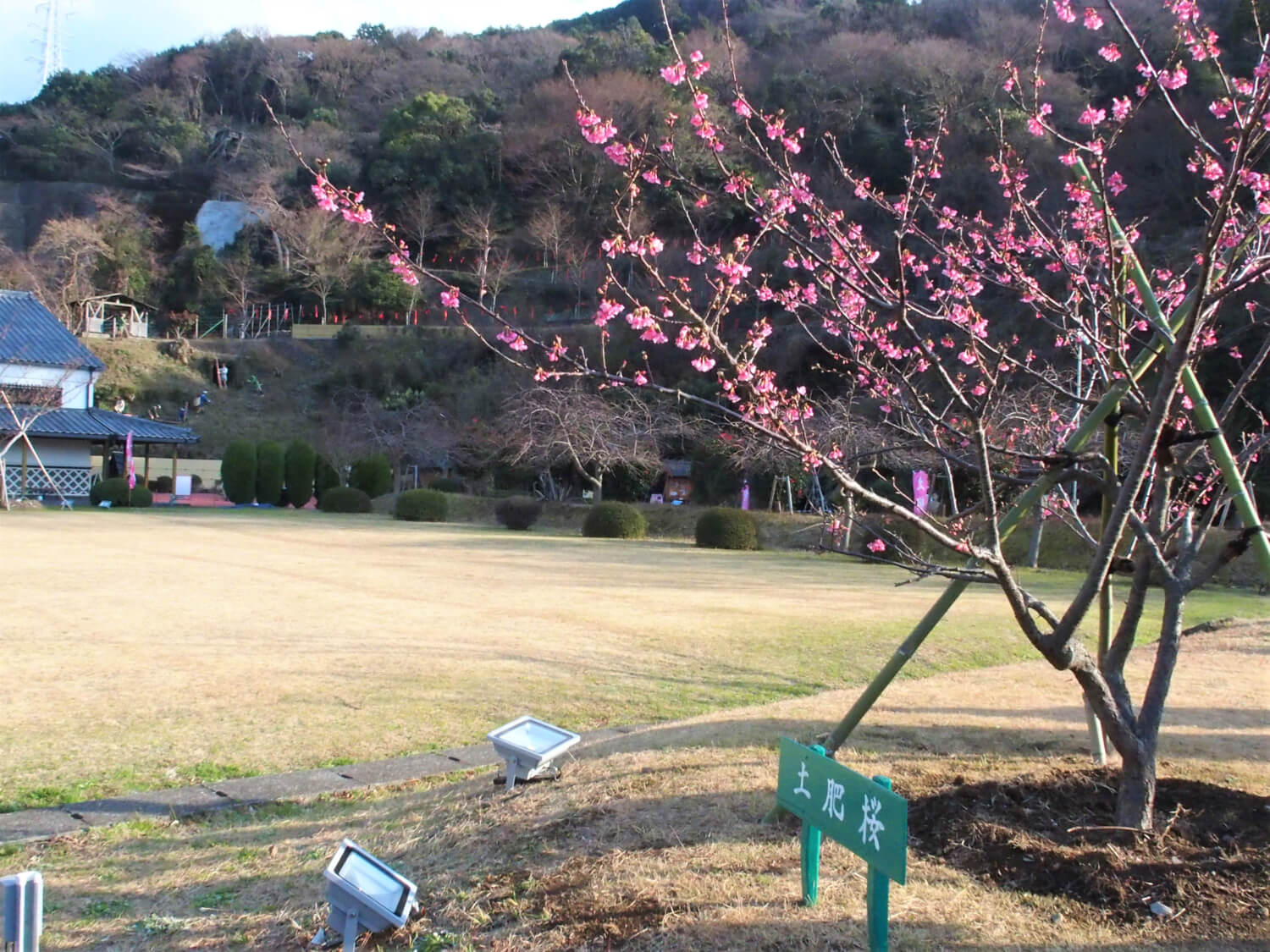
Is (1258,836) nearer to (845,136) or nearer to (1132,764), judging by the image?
(1132,764)

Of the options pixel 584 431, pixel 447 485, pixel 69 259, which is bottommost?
pixel 447 485

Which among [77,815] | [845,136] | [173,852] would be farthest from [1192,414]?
[845,136]

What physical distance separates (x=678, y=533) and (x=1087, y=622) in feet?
50.6

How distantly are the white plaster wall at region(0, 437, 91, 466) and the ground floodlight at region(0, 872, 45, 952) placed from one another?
33.8 m

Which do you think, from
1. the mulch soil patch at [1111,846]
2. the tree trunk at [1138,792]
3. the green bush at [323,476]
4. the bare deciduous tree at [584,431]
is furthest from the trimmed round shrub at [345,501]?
the tree trunk at [1138,792]

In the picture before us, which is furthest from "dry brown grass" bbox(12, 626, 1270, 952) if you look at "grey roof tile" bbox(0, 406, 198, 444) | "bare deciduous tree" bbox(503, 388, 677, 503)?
"grey roof tile" bbox(0, 406, 198, 444)

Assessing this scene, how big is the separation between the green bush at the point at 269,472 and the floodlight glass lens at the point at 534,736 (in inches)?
1160

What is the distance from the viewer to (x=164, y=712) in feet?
18.9

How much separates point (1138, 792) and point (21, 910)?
11.1ft

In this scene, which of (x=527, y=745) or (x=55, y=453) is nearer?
(x=527, y=745)

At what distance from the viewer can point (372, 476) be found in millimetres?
32188

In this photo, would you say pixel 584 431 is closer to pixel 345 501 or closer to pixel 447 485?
pixel 447 485

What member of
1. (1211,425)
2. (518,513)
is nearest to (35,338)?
(518,513)

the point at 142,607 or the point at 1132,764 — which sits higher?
the point at 1132,764
